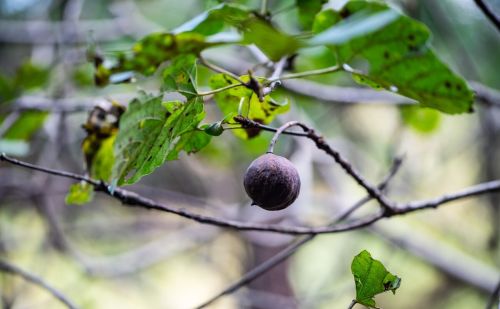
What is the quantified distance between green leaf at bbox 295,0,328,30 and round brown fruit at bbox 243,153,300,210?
0.36 metres

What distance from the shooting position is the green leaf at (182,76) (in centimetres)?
64

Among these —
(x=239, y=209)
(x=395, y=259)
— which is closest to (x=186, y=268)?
(x=395, y=259)

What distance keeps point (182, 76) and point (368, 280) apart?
0.33 meters

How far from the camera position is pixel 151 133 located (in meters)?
0.68

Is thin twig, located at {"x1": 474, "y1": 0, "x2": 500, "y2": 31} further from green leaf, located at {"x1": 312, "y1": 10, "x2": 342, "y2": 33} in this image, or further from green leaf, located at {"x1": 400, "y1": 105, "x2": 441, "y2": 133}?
green leaf, located at {"x1": 400, "y1": 105, "x2": 441, "y2": 133}

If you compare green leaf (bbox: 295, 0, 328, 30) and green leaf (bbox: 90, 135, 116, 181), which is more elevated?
green leaf (bbox: 295, 0, 328, 30)

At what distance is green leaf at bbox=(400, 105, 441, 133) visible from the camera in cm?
154

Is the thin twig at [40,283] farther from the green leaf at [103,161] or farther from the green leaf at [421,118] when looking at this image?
the green leaf at [421,118]

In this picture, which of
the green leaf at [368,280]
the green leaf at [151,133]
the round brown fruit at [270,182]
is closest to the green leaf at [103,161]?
the green leaf at [151,133]

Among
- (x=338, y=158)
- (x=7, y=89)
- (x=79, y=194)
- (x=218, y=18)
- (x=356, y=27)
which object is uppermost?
(x=356, y=27)

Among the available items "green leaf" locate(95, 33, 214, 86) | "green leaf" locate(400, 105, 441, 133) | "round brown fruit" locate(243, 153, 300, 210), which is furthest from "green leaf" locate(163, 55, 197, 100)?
"green leaf" locate(400, 105, 441, 133)

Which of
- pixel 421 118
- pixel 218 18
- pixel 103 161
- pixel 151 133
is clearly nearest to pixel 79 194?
pixel 103 161

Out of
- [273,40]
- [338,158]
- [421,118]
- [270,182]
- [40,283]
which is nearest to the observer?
[273,40]

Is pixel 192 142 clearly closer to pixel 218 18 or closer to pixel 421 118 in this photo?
pixel 218 18
